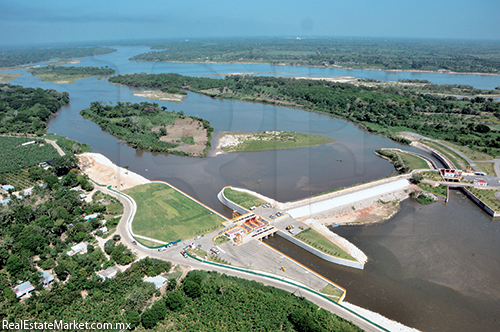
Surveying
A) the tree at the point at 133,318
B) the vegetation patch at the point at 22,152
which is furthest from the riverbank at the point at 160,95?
the tree at the point at 133,318

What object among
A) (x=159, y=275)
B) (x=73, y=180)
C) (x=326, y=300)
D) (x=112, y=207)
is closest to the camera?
(x=326, y=300)

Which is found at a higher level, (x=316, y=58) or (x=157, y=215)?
(x=316, y=58)

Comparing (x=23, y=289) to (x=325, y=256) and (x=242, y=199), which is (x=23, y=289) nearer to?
(x=242, y=199)

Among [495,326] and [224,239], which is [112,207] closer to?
[224,239]

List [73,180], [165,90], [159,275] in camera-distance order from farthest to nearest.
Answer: [165,90], [73,180], [159,275]

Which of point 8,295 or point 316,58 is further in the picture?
point 316,58

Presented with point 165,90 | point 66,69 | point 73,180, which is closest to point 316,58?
point 165,90
